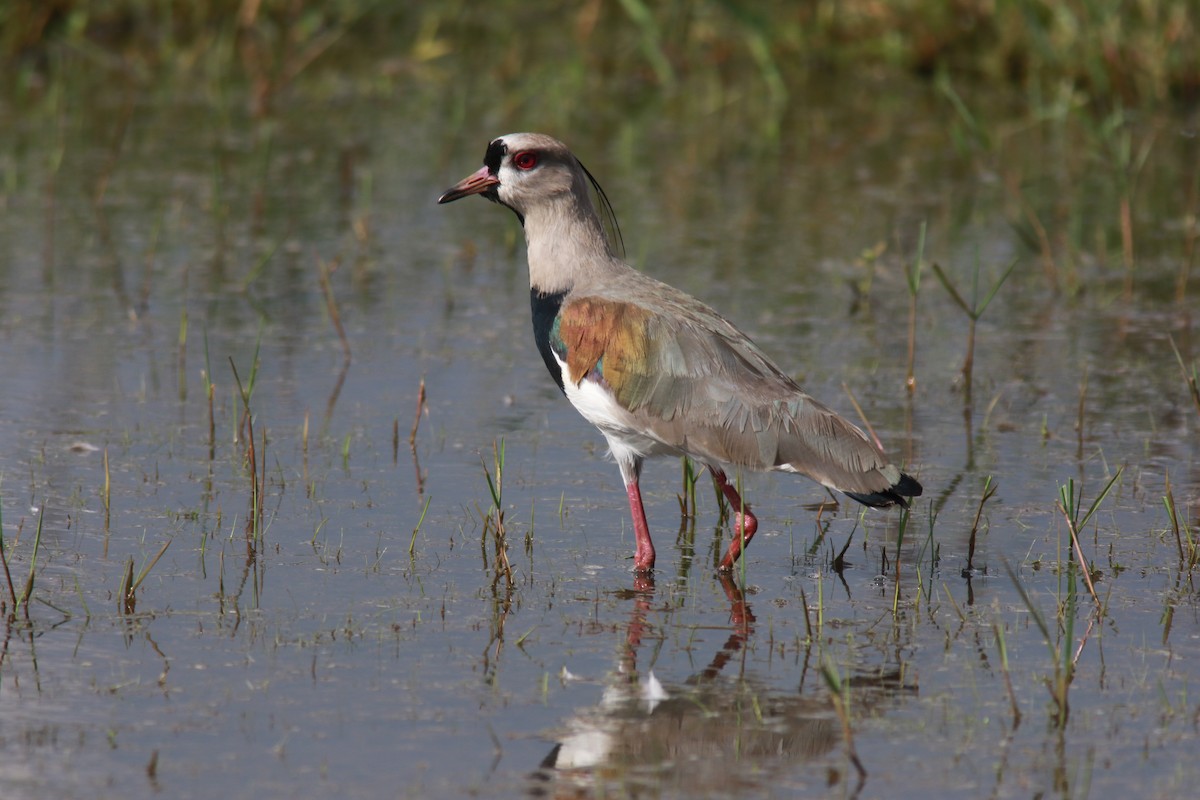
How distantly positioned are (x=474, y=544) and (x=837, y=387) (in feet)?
7.93

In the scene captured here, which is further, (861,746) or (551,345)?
(551,345)

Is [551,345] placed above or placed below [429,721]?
above

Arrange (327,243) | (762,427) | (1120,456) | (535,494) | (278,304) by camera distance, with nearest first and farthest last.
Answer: (762,427)
(535,494)
(1120,456)
(278,304)
(327,243)

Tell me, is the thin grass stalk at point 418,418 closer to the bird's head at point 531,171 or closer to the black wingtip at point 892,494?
the bird's head at point 531,171

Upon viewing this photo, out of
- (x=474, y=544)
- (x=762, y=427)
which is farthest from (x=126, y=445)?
(x=762, y=427)

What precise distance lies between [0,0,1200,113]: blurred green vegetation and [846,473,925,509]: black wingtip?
6.95 metres

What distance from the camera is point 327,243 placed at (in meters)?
9.73

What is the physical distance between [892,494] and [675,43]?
8824 millimetres

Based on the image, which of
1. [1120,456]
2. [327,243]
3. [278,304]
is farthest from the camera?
[327,243]

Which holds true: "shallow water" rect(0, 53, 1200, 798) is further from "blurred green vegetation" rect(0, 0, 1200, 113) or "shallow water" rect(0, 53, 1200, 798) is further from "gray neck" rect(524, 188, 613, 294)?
"gray neck" rect(524, 188, 613, 294)

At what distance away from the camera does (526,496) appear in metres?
6.46

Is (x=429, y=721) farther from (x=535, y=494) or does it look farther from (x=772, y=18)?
(x=772, y=18)

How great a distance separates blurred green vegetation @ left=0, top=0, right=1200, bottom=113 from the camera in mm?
11977

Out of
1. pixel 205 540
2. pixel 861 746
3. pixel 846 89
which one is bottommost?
pixel 861 746
